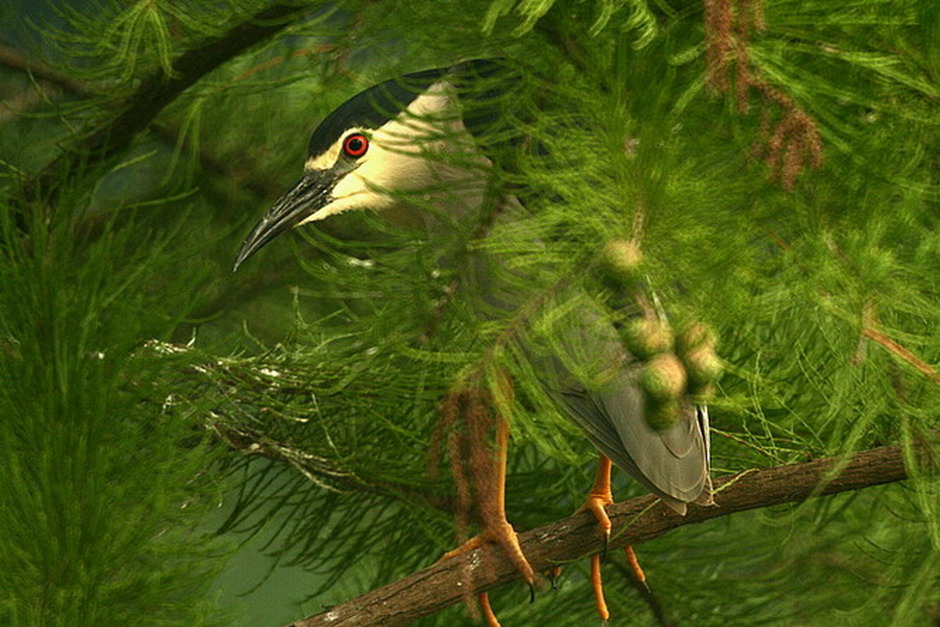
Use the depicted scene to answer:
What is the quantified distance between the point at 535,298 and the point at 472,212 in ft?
0.21

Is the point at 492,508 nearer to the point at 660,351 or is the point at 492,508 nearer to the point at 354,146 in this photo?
the point at 660,351

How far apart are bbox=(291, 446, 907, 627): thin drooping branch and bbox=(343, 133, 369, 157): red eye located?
0.82 feet

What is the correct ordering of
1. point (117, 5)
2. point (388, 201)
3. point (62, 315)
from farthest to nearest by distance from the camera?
point (388, 201), point (117, 5), point (62, 315)

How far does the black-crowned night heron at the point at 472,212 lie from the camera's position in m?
0.45

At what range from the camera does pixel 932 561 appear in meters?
0.56

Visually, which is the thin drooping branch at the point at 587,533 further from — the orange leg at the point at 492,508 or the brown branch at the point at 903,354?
the brown branch at the point at 903,354

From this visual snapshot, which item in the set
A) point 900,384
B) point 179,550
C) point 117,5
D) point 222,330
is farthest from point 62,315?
point 222,330

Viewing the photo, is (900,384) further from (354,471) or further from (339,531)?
(339,531)

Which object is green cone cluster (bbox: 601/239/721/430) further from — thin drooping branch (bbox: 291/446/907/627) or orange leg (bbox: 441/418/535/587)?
thin drooping branch (bbox: 291/446/907/627)

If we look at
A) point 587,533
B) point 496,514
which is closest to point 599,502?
point 587,533

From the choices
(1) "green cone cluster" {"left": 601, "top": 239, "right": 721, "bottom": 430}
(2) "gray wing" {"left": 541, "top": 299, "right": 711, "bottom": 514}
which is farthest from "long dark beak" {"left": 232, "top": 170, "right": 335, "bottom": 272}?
(1) "green cone cluster" {"left": 601, "top": 239, "right": 721, "bottom": 430}

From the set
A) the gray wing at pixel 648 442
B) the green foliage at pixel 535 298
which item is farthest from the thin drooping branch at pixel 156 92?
the gray wing at pixel 648 442

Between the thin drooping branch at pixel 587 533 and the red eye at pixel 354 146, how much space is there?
0.82 feet

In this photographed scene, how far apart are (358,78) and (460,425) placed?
0.50 metres
